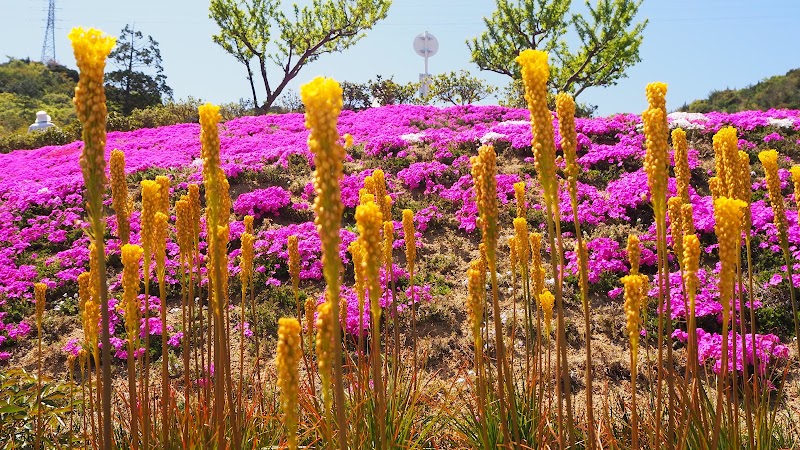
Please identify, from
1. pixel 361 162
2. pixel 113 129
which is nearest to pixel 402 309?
pixel 361 162

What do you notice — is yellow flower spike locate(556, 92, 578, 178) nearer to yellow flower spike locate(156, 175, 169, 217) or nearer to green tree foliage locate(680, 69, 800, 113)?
yellow flower spike locate(156, 175, 169, 217)

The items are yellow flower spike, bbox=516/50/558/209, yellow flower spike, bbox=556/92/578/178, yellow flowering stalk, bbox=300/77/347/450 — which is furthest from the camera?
yellow flower spike, bbox=556/92/578/178

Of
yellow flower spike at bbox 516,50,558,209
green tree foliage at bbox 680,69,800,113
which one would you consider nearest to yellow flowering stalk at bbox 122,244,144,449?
yellow flower spike at bbox 516,50,558,209

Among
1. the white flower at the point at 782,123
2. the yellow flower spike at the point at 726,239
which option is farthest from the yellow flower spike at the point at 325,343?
the white flower at the point at 782,123

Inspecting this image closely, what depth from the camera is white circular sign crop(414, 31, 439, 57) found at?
29.9 metres

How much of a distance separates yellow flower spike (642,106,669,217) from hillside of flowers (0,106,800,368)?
5.40 m

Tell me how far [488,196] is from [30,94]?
2291 inches

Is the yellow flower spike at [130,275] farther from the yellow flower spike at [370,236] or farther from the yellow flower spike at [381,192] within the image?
the yellow flower spike at [381,192]

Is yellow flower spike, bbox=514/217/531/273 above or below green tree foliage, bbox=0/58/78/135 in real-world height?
below

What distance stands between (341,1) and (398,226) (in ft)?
82.7

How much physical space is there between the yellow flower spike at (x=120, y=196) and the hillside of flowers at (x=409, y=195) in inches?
221

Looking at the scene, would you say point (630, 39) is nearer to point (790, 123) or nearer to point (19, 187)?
point (790, 123)

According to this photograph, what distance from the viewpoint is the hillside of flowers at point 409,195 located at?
28.4ft

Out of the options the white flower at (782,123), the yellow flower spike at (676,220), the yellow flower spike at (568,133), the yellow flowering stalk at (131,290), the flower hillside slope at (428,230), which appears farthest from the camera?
the white flower at (782,123)
